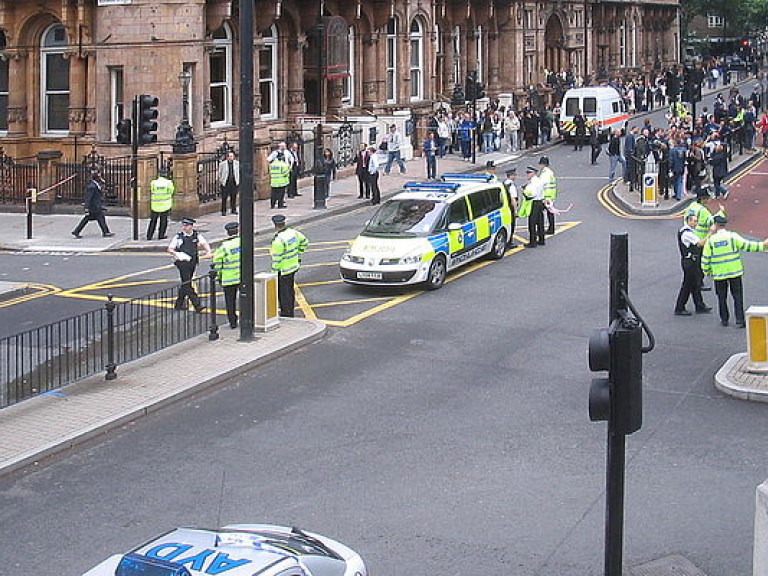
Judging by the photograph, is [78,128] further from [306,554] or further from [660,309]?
[306,554]

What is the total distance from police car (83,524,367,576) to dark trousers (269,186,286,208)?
23.8 m

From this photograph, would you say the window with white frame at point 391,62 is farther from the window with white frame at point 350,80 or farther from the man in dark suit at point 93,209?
the man in dark suit at point 93,209

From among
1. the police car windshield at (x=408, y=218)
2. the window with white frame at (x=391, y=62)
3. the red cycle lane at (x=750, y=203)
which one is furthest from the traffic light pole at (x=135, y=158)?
the window with white frame at (x=391, y=62)

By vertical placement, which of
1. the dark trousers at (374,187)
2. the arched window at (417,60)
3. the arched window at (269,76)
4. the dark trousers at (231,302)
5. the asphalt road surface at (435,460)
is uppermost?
the arched window at (417,60)

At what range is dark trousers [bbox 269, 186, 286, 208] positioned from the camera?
32312mm

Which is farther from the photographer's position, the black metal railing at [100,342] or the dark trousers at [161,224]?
the dark trousers at [161,224]

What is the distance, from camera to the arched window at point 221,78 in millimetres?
36250

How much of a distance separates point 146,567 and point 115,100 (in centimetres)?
2705

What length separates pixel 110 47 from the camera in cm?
3272

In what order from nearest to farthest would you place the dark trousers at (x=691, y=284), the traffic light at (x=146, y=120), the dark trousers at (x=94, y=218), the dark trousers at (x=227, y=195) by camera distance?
the dark trousers at (x=691, y=284) < the traffic light at (x=146, y=120) < the dark trousers at (x=94, y=218) < the dark trousers at (x=227, y=195)

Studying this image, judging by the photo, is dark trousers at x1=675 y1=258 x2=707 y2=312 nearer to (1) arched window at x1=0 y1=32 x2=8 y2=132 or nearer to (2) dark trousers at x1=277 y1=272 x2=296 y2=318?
(2) dark trousers at x1=277 y1=272 x2=296 y2=318

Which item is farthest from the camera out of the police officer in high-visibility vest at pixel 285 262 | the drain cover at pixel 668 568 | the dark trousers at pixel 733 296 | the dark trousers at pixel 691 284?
the police officer in high-visibility vest at pixel 285 262

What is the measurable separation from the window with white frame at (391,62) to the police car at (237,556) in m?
37.2

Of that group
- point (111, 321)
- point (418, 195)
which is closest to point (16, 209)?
point (418, 195)
